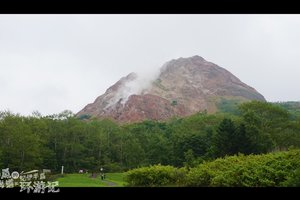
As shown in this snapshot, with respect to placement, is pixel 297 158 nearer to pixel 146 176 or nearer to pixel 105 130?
pixel 146 176

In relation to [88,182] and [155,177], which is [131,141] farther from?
[155,177]

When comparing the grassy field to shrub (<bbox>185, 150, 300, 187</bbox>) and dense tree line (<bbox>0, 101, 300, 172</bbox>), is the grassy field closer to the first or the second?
dense tree line (<bbox>0, 101, 300, 172</bbox>)

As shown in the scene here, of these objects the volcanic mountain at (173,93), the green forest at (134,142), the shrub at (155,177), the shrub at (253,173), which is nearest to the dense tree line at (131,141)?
the green forest at (134,142)

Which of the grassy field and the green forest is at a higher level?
the green forest

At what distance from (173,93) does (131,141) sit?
7604 cm

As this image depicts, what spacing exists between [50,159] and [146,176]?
2130 cm

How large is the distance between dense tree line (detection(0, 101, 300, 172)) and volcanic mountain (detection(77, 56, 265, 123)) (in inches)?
1774

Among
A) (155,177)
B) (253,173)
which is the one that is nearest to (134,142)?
(155,177)

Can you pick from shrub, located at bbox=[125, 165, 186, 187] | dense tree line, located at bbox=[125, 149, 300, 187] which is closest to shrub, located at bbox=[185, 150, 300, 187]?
dense tree line, located at bbox=[125, 149, 300, 187]

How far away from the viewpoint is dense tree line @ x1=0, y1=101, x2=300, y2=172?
92.2 ft

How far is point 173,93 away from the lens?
113 metres
